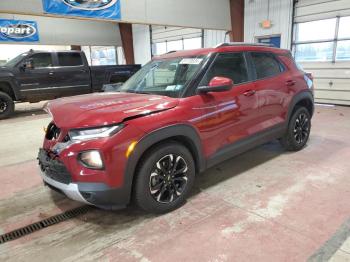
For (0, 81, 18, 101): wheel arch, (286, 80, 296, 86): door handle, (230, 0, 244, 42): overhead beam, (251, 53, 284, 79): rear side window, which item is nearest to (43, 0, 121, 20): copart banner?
(0, 81, 18, 101): wheel arch

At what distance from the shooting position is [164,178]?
270 cm

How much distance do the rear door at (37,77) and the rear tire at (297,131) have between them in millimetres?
7707

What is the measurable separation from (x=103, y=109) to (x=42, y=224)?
4.18ft

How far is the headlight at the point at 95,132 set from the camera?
2318 mm

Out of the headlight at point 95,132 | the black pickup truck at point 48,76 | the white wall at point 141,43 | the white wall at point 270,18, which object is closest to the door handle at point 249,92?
the headlight at point 95,132

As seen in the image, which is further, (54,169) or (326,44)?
(326,44)

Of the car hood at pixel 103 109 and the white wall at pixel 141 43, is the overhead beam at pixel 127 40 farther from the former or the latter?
the car hood at pixel 103 109

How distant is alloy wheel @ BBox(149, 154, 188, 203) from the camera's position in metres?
2.63

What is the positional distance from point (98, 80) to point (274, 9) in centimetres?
714

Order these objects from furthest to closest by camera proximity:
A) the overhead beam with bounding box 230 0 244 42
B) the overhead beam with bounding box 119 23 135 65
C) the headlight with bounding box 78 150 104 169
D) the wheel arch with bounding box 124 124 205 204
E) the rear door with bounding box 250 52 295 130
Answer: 1. the overhead beam with bounding box 119 23 135 65
2. the overhead beam with bounding box 230 0 244 42
3. the rear door with bounding box 250 52 295 130
4. the wheel arch with bounding box 124 124 205 204
5. the headlight with bounding box 78 150 104 169

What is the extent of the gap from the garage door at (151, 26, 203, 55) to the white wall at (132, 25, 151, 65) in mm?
455

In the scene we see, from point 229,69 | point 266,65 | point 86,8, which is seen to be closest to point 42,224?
point 229,69

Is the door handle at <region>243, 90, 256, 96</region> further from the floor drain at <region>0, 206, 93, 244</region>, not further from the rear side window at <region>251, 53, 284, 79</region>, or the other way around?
the floor drain at <region>0, 206, 93, 244</region>

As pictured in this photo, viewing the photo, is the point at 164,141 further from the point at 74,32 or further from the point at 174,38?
the point at 74,32
